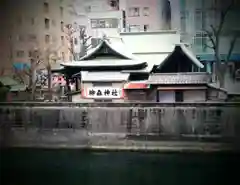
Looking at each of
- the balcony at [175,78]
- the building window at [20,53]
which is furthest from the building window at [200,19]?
the building window at [20,53]

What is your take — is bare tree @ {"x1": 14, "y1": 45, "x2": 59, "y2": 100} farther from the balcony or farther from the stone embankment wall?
the balcony

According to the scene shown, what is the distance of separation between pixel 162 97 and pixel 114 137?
1.67 feet

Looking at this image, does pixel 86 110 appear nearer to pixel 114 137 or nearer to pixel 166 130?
pixel 114 137

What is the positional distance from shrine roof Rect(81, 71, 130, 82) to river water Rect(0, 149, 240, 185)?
24.1 inches

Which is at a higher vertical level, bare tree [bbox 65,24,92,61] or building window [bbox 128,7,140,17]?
building window [bbox 128,7,140,17]

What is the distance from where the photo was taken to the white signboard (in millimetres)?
3254

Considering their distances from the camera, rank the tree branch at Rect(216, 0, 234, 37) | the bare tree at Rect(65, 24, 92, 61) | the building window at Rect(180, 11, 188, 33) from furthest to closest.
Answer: the bare tree at Rect(65, 24, 92, 61)
the building window at Rect(180, 11, 188, 33)
the tree branch at Rect(216, 0, 234, 37)

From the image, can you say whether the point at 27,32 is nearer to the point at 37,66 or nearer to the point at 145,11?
the point at 37,66

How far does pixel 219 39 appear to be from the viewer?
3.03m

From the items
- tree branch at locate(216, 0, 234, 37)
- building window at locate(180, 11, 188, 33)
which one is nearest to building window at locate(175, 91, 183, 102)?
building window at locate(180, 11, 188, 33)

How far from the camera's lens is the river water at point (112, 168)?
123 inches

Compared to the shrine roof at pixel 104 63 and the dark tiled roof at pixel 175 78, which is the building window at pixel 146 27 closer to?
the shrine roof at pixel 104 63

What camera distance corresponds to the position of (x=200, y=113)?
127 inches

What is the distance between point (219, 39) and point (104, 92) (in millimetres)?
980
